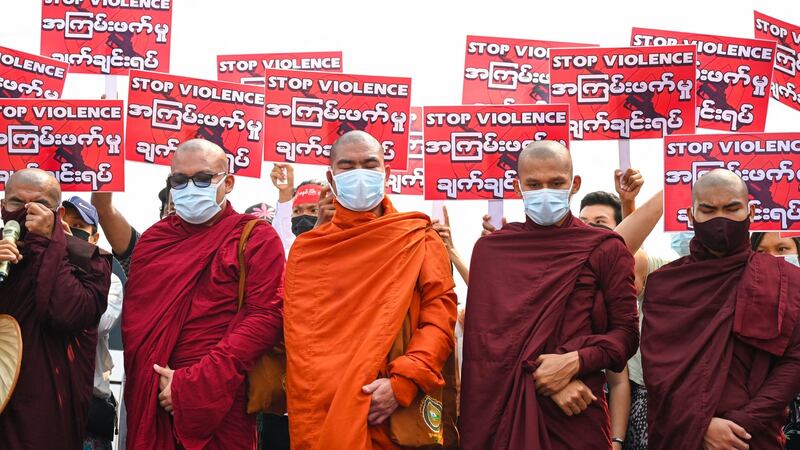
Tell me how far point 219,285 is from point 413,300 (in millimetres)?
986

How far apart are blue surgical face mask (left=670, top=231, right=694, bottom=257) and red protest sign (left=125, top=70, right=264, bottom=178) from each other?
10.2ft

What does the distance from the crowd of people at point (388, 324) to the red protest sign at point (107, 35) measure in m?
2.66

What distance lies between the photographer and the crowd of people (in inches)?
174

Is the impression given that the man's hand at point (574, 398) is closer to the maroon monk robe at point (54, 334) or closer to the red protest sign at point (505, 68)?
the maroon monk robe at point (54, 334)

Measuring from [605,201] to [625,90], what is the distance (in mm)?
844

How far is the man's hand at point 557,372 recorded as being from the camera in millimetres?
4414

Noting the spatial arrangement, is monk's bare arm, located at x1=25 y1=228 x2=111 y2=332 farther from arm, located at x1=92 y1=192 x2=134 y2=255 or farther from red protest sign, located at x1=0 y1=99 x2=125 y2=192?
red protest sign, located at x1=0 y1=99 x2=125 y2=192

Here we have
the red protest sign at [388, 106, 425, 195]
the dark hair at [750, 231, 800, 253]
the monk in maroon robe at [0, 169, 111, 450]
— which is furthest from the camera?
the red protest sign at [388, 106, 425, 195]

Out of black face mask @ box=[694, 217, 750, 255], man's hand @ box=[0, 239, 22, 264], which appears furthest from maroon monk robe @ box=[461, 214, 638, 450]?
man's hand @ box=[0, 239, 22, 264]

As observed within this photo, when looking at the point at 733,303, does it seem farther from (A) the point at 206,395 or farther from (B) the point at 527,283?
(A) the point at 206,395

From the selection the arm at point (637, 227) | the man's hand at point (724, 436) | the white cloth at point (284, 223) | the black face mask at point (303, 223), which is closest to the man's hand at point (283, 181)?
the white cloth at point (284, 223)

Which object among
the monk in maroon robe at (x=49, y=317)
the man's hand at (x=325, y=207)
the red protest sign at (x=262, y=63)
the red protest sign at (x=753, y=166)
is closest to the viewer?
the monk in maroon robe at (x=49, y=317)

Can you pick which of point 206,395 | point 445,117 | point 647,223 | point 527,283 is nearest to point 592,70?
point 445,117

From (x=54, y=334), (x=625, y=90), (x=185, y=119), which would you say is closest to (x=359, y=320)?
(x=54, y=334)
